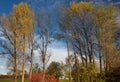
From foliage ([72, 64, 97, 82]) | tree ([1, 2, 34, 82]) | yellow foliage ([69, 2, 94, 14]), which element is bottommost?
foliage ([72, 64, 97, 82])

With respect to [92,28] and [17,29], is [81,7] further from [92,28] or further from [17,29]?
[17,29]

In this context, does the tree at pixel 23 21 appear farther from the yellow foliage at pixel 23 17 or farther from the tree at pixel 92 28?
the tree at pixel 92 28

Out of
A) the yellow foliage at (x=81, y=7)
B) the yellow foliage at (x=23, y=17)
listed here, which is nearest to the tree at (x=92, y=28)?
the yellow foliage at (x=81, y=7)

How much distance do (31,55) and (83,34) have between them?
724 centimetres

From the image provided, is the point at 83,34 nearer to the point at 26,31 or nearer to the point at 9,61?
the point at 26,31

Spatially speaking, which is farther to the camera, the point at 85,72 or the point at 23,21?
the point at 85,72

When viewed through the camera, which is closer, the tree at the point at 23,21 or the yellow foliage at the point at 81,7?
the tree at the point at 23,21

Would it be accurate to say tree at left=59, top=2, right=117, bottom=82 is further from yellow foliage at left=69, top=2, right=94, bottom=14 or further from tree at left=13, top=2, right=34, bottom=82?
tree at left=13, top=2, right=34, bottom=82

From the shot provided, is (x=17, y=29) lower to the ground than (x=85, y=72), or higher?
higher

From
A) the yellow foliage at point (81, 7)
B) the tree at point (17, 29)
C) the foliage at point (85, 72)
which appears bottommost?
the foliage at point (85, 72)

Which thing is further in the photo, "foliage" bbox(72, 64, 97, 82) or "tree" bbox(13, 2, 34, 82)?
"foliage" bbox(72, 64, 97, 82)

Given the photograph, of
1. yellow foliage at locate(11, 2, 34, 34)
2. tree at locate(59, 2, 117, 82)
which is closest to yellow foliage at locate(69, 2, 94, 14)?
tree at locate(59, 2, 117, 82)

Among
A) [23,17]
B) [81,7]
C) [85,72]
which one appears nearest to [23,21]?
[23,17]

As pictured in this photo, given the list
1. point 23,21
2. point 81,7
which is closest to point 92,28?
point 81,7
